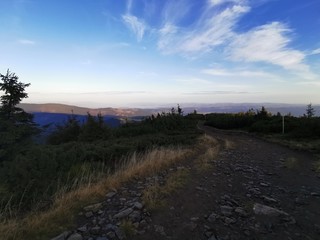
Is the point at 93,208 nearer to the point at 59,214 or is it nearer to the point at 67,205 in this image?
the point at 67,205

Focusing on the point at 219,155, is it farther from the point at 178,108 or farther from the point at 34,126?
the point at 178,108

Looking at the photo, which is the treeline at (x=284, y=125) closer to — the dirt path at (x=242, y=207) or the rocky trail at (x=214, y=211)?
the dirt path at (x=242, y=207)

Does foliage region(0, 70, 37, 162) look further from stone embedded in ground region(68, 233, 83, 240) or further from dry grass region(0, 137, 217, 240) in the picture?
stone embedded in ground region(68, 233, 83, 240)

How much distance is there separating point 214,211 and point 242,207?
73cm

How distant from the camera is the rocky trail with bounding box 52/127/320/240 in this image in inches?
199

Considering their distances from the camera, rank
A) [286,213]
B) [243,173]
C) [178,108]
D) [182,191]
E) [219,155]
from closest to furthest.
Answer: [286,213] < [182,191] < [243,173] < [219,155] < [178,108]

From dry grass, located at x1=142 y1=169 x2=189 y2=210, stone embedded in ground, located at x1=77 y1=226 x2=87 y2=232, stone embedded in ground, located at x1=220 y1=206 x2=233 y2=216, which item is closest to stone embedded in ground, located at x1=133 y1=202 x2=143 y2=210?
dry grass, located at x1=142 y1=169 x2=189 y2=210

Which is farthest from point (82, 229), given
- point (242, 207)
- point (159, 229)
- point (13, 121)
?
point (13, 121)

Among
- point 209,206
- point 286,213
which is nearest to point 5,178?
point 209,206

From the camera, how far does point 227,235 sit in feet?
16.5

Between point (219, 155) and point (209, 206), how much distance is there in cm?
730

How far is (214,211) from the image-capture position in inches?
238

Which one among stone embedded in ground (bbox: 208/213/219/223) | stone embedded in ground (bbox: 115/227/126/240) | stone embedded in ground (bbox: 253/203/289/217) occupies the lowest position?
stone embedded in ground (bbox: 253/203/289/217)

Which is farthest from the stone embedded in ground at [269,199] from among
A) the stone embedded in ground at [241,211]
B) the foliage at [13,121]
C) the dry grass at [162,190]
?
the foliage at [13,121]
